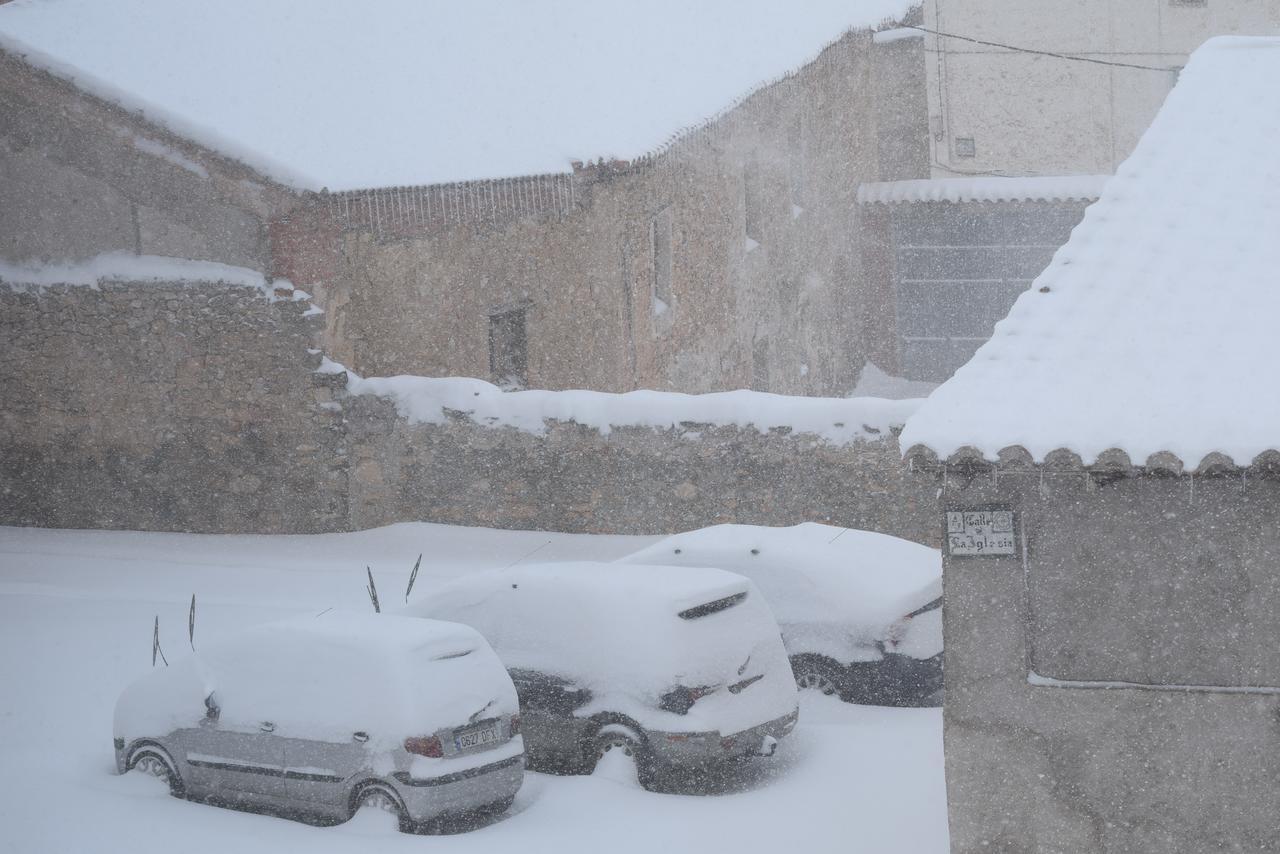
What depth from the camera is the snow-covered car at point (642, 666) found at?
332 inches

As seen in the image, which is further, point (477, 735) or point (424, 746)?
point (477, 735)

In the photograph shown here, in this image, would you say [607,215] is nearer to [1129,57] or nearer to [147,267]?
[147,267]

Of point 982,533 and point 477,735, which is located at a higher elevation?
point 982,533

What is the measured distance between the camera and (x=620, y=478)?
14453 mm

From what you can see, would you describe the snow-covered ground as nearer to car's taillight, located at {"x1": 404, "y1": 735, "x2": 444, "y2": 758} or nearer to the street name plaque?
car's taillight, located at {"x1": 404, "y1": 735, "x2": 444, "y2": 758}

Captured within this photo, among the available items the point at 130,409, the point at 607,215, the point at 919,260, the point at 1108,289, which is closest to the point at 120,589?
the point at 130,409

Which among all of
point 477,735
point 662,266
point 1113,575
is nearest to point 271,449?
point 662,266

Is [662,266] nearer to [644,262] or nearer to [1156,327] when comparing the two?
[644,262]

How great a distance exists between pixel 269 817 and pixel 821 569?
4.82 meters

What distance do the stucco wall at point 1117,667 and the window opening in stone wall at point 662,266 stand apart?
11986mm

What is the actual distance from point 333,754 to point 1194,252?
5.58 metres

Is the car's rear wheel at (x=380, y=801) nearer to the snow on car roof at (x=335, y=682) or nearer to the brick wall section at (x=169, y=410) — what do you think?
the snow on car roof at (x=335, y=682)

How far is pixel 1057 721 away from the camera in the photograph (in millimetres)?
6539

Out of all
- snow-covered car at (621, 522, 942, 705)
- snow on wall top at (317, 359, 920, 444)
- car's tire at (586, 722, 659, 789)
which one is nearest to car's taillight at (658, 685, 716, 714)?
car's tire at (586, 722, 659, 789)
